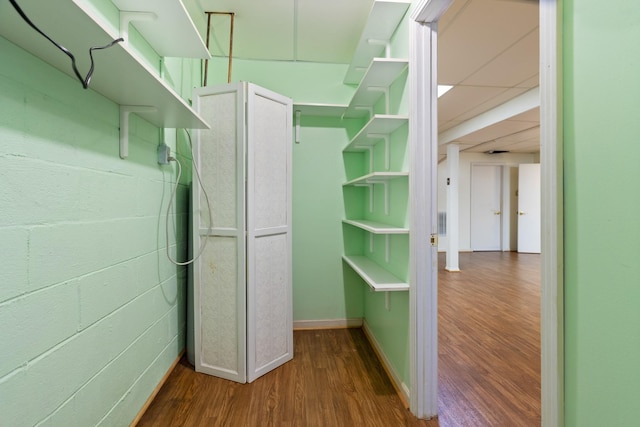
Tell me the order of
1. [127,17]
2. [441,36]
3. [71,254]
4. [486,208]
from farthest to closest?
[486,208]
[441,36]
[127,17]
[71,254]

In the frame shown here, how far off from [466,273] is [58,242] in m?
5.04

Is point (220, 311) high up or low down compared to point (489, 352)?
up

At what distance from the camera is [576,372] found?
2.31 ft

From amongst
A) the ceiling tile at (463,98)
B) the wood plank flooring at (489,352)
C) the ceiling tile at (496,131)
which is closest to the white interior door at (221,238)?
the wood plank flooring at (489,352)

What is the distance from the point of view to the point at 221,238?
1882 mm

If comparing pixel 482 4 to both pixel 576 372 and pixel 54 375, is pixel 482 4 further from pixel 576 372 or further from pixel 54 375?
pixel 54 375

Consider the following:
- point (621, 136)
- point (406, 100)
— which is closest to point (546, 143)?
point (621, 136)

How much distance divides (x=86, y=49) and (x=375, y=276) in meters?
1.74

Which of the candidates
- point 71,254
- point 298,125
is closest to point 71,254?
point 71,254

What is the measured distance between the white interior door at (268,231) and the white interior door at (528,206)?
6062 millimetres

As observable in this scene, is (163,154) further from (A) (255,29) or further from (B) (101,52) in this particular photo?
(A) (255,29)

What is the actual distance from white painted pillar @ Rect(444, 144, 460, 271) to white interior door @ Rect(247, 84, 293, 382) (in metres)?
3.66

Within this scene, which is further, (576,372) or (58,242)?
(58,242)

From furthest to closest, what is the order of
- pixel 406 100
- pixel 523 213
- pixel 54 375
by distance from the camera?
pixel 523 213 < pixel 406 100 < pixel 54 375
